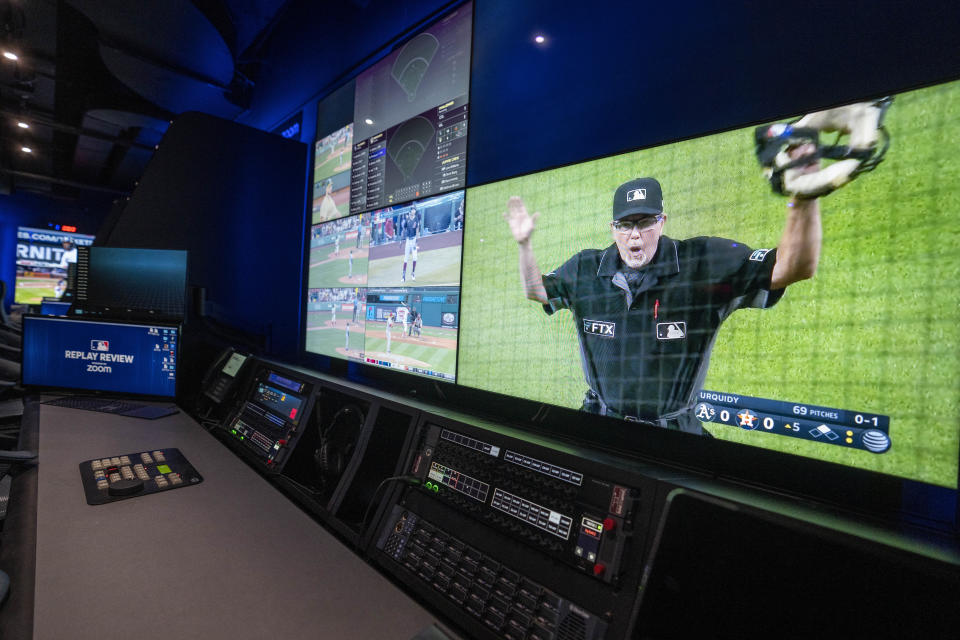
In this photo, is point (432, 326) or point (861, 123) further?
point (432, 326)

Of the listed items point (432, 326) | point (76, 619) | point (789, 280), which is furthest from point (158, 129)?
point (789, 280)

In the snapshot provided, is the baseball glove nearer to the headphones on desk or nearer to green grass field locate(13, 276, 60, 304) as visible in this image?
the headphones on desk

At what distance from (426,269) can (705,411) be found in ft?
3.26

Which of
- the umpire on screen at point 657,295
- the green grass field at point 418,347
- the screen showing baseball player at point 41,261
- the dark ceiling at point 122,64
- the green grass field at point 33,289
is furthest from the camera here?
the green grass field at point 33,289

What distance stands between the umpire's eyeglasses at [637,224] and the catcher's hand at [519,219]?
0.25m

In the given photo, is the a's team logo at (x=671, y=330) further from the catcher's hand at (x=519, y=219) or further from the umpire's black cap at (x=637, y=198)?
the catcher's hand at (x=519, y=219)

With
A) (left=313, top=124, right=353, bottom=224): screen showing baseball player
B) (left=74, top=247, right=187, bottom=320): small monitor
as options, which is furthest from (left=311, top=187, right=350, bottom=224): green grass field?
(left=74, top=247, right=187, bottom=320): small monitor

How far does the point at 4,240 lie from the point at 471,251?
12.0 metres

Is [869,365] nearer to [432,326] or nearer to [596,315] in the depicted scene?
[596,315]

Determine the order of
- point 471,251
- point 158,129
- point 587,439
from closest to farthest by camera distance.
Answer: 1. point 587,439
2. point 471,251
3. point 158,129

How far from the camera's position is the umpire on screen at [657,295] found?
0.80 metres

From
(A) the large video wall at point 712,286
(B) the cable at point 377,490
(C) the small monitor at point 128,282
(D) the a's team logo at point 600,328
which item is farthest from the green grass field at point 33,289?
(D) the a's team logo at point 600,328

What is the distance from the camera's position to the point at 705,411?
875 mm

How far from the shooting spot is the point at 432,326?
1502 millimetres
